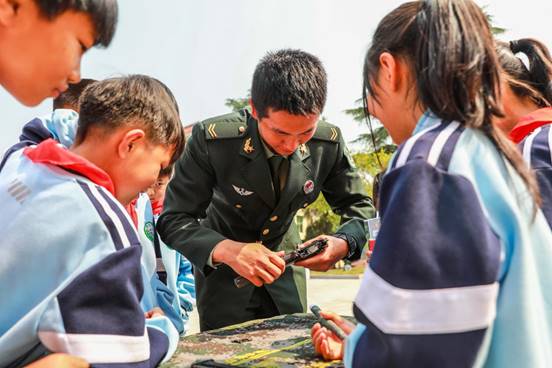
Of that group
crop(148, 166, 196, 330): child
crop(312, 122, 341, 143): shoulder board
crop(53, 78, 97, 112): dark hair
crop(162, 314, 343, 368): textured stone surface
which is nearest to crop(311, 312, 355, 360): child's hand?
crop(162, 314, 343, 368): textured stone surface

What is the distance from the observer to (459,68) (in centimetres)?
119

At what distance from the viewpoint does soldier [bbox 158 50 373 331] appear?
256 centimetres

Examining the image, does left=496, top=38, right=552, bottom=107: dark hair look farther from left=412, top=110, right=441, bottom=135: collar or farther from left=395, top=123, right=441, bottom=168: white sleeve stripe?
left=395, top=123, right=441, bottom=168: white sleeve stripe

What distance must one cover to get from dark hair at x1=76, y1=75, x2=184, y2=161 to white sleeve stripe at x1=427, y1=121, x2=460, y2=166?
3.03ft

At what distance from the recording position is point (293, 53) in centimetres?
271

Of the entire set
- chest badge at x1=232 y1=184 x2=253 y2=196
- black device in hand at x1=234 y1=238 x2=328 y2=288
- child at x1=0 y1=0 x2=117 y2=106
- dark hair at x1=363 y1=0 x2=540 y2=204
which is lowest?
black device in hand at x1=234 y1=238 x2=328 y2=288

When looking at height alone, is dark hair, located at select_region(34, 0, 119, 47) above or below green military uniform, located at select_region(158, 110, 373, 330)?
above

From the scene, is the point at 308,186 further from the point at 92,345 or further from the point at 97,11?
the point at 92,345

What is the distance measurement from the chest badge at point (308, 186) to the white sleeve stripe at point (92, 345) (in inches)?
65.9

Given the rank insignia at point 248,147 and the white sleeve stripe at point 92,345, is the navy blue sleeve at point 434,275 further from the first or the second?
the rank insignia at point 248,147

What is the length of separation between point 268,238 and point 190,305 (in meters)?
0.76

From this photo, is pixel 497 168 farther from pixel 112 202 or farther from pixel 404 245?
pixel 112 202

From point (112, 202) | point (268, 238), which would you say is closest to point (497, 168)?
point (112, 202)

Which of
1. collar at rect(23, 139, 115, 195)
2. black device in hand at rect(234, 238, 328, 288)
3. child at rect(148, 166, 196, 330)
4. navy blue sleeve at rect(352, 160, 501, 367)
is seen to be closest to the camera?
navy blue sleeve at rect(352, 160, 501, 367)
